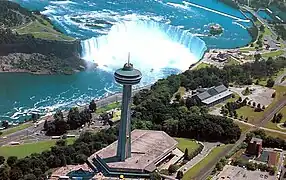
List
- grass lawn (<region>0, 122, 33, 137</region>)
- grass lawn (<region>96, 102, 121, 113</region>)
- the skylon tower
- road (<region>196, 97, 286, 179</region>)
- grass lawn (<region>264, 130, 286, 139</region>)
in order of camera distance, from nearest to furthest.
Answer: the skylon tower
road (<region>196, 97, 286, 179</region>)
grass lawn (<region>264, 130, 286, 139</region>)
grass lawn (<region>0, 122, 33, 137</region>)
grass lawn (<region>96, 102, 121, 113</region>)

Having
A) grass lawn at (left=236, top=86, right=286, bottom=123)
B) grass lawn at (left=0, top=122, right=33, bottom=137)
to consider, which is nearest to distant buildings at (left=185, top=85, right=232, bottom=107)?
grass lawn at (left=236, top=86, right=286, bottom=123)

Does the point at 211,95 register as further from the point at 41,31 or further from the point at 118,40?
the point at 41,31

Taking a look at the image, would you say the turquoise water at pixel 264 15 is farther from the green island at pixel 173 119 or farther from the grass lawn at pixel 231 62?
the grass lawn at pixel 231 62

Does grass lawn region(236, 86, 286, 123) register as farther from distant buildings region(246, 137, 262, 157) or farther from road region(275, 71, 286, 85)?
distant buildings region(246, 137, 262, 157)

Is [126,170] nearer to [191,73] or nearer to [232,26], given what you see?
[191,73]

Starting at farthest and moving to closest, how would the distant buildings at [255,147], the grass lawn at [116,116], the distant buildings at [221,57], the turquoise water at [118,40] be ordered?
the distant buildings at [221,57] → the turquoise water at [118,40] → the grass lawn at [116,116] → the distant buildings at [255,147]

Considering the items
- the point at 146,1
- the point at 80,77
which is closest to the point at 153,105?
the point at 80,77

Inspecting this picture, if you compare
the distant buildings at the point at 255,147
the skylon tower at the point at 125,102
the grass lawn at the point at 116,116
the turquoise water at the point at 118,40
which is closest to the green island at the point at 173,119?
the grass lawn at the point at 116,116
